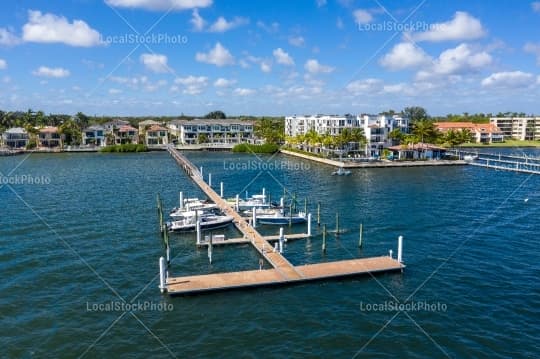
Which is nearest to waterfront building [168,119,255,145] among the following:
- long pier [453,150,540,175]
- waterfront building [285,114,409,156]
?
waterfront building [285,114,409,156]

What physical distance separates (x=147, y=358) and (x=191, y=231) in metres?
23.5

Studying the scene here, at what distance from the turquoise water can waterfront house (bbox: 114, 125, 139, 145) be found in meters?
94.2

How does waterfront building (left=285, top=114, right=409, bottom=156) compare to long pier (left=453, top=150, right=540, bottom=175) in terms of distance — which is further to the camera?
waterfront building (left=285, top=114, right=409, bottom=156)

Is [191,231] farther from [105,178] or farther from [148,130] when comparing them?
[148,130]

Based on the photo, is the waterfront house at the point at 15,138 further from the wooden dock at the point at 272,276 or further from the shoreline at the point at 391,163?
the wooden dock at the point at 272,276

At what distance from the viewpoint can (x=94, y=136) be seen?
15375 centimetres

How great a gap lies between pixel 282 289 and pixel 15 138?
13939cm

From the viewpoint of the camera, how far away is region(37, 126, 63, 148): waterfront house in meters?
144

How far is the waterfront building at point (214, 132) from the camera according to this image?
527ft

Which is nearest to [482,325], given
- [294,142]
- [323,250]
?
[323,250]

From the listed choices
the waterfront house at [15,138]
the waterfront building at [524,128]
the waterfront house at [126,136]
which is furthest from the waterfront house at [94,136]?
the waterfront building at [524,128]

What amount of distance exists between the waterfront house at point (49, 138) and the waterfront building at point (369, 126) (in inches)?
3155

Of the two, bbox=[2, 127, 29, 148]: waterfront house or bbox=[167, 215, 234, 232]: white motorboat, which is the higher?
bbox=[2, 127, 29, 148]: waterfront house

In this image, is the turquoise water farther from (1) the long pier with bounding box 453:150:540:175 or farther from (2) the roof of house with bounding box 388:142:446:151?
(2) the roof of house with bounding box 388:142:446:151
